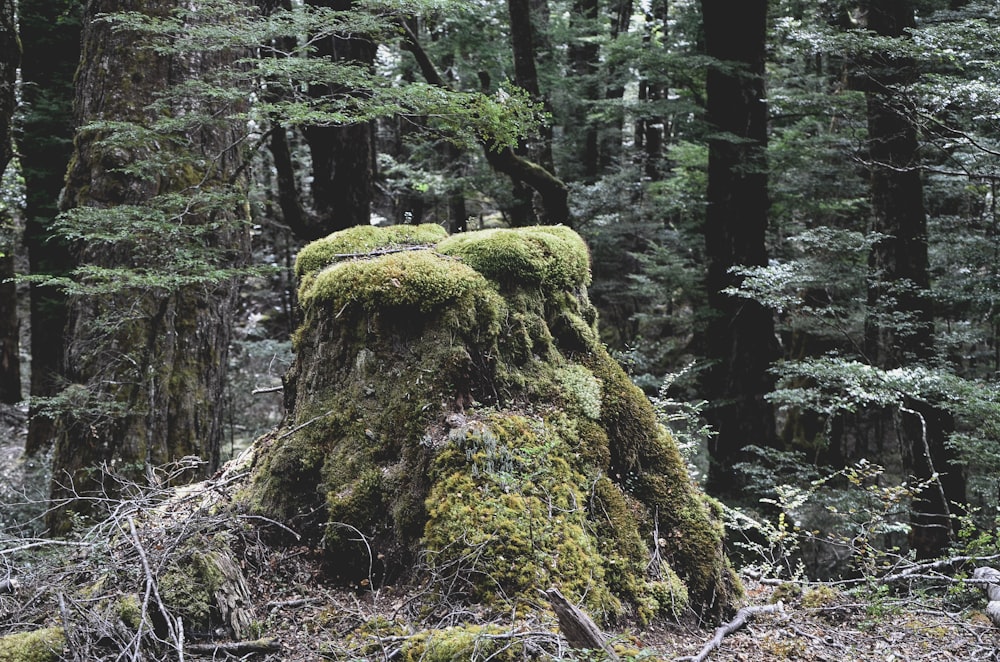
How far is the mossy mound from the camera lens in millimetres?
3418

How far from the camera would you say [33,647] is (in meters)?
2.72

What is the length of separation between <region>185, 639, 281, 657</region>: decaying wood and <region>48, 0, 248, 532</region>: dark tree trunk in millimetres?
3509

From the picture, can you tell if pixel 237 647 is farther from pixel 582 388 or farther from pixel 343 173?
pixel 343 173

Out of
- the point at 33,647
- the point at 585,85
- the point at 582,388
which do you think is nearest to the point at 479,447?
the point at 582,388

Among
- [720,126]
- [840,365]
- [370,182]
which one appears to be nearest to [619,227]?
[720,126]

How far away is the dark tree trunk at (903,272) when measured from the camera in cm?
844

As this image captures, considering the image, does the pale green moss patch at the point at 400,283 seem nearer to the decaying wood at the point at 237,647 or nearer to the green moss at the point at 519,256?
the green moss at the point at 519,256

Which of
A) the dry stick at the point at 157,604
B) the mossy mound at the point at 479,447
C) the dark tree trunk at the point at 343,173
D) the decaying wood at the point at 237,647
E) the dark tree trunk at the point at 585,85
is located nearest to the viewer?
the dry stick at the point at 157,604

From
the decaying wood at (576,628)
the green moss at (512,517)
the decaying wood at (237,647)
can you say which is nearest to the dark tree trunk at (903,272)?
the green moss at (512,517)

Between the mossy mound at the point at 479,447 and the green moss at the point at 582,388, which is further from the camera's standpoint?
the green moss at the point at 582,388

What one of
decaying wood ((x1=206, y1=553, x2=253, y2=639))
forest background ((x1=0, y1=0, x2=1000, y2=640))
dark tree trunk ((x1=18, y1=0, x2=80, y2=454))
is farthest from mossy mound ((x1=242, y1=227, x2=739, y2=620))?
dark tree trunk ((x1=18, y1=0, x2=80, y2=454))

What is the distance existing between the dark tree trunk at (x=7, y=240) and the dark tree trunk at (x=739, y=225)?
8890 millimetres

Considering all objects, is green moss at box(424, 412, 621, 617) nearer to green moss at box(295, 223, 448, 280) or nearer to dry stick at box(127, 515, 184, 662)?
dry stick at box(127, 515, 184, 662)

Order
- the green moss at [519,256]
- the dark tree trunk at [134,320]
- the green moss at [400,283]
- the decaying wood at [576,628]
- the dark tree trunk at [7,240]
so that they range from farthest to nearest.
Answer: the dark tree trunk at [7,240] < the dark tree trunk at [134,320] < the green moss at [519,256] < the green moss at [400,283] < the decaying wood at [576,628]
